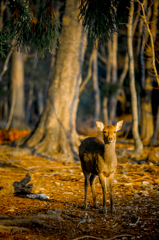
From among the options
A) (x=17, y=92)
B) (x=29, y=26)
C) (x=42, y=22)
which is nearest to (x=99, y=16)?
(x=42, y=22)

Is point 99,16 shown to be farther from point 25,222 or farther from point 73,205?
point 25,222

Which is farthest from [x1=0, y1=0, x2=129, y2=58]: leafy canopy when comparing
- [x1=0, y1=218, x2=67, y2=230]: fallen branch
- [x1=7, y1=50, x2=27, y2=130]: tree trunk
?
[x1=7, y1=50, x2=27, y2=130]: tree trunk

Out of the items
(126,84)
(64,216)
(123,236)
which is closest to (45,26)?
(64,216)

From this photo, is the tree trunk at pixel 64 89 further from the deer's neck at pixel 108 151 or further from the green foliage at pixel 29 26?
the deer's neck at pixel 108 151

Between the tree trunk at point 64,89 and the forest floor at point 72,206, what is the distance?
2106mm

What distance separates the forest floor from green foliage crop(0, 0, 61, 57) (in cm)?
350

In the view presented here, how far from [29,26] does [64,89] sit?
4028mm

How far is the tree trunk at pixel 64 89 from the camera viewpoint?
1020cm

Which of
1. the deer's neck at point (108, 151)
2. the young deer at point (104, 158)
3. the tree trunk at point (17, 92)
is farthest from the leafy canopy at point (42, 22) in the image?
the tree trunk at point (17, 92)

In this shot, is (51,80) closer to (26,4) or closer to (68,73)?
(68,73)

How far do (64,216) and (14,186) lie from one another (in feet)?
6.11

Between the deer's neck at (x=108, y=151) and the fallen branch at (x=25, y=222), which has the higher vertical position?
the deer's neck at (x=108, y=151)

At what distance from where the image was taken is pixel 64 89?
10375mm

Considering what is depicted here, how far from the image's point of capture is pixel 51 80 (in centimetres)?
1062
